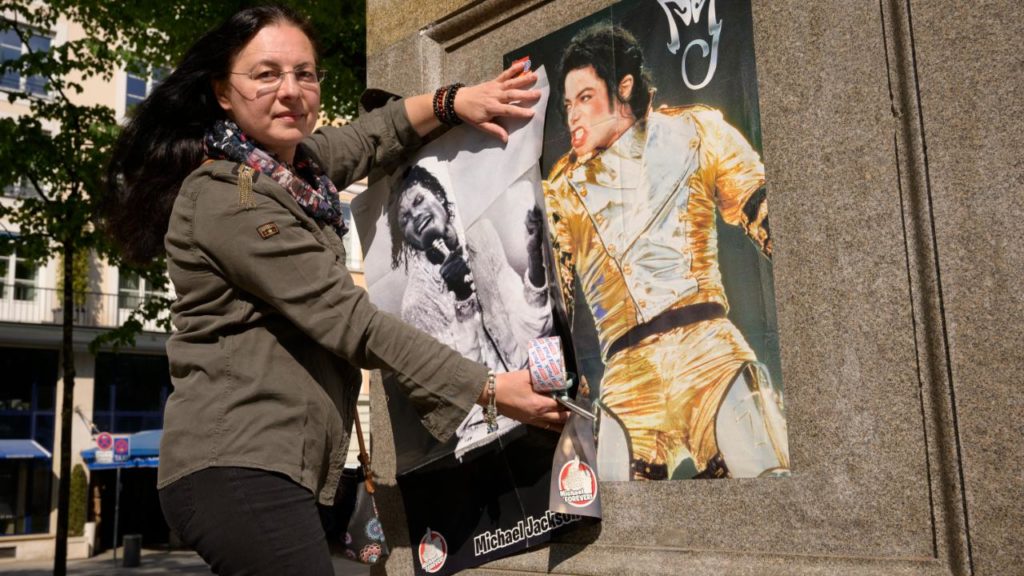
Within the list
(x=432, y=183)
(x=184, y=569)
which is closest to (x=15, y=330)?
(x=184, y=569)

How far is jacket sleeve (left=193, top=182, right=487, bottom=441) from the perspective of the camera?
219cm

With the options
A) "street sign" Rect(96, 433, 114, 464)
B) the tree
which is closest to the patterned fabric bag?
the tree

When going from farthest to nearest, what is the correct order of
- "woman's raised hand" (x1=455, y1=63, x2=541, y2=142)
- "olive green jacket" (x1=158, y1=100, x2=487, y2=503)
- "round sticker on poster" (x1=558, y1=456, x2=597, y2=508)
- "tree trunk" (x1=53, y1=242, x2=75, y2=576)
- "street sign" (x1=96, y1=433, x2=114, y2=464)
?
1. "street sign" (x1=96, y1=433, x2=114, y2=464)
2. "tree trunk" (x1=53, y1=242, x2=75, y2=576)
3. "woman's raised hand" (x1=455, y1=63, x2=541, y2=142)
4. "round sticker on poster" (x1=558, y1=456, x2=597, y2=508)
5. "olive green jacket" (x1=158, y1=100, x2=487, y2=503)

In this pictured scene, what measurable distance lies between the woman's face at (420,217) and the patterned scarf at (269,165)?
0.92m

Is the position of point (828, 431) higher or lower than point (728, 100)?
lower

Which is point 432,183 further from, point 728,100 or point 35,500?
point 35,500

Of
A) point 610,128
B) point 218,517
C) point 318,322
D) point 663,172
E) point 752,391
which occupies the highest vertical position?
point 610,128

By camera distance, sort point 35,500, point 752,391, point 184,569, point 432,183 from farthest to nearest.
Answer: point 35,500, point 184,569, point 432,183, point 752,391

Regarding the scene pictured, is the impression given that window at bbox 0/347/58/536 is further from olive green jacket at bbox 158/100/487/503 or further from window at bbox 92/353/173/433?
olive green jacket at bbox 158/100/487/503

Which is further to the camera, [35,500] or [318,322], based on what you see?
[35,500]

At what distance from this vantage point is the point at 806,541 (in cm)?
251

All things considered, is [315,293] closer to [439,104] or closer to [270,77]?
[270,77]

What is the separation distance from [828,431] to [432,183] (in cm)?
166

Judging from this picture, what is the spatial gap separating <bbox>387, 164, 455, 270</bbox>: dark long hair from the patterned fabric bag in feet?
2.83
